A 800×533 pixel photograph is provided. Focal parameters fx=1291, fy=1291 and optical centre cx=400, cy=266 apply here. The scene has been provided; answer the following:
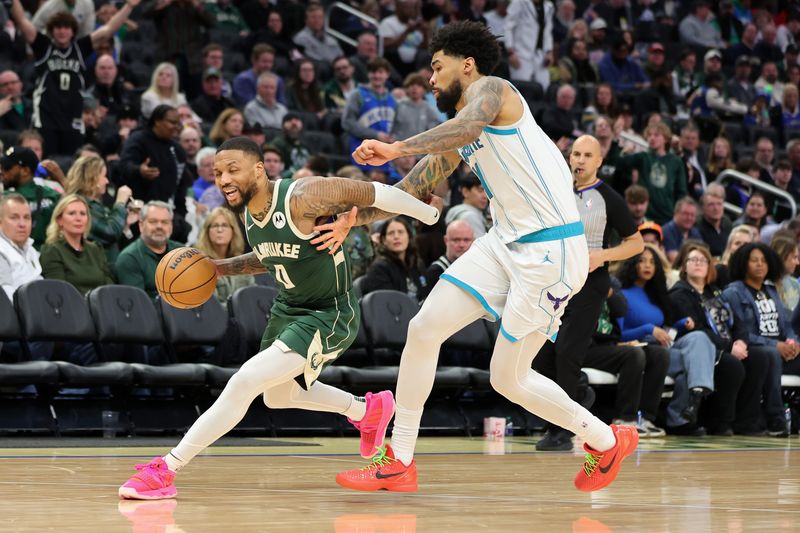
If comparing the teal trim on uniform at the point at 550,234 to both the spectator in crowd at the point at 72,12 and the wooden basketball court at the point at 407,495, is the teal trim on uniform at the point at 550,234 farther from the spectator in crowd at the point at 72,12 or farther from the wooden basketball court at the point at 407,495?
the spectator in crowd at the point at 72,12

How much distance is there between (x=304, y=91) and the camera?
14.2 metres

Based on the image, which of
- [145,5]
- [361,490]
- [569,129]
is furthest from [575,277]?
[145,5]

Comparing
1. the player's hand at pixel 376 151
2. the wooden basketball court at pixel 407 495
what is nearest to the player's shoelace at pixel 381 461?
the wooden basketball court at pixel 407 495

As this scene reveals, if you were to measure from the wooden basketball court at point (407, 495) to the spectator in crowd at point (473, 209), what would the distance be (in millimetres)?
2764

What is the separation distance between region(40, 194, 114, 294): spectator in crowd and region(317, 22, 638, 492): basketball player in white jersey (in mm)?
4063

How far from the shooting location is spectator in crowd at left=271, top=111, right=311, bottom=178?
12.0 meters

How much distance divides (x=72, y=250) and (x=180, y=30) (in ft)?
18.6

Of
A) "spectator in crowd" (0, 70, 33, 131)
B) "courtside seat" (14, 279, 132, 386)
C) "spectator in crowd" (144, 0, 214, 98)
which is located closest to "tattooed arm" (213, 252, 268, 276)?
"courtside seat" (14, 279, 132, 386)

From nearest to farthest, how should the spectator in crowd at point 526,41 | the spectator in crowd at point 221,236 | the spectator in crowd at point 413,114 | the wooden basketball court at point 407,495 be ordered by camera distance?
1. the wooden basketball court at point 407,495
2. the spectator in crowd at point 221,236
3. the spectator in crowd at point 413,114
4. the spectator in crowd at point 526,41

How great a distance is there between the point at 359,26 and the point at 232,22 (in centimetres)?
176

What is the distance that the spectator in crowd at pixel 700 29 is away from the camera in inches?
806

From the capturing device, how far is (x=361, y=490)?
17.4 ft

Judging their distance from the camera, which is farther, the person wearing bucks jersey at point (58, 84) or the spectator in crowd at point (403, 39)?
the spectator in crowd at point (403, 39)

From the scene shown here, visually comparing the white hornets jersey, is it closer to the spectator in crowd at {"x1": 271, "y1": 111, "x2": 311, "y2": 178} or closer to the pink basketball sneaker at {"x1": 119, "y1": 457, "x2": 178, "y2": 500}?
the pink basketball sneaker at {"x1": 119, "y1": 457, "x2": 178, "y2": 500}
